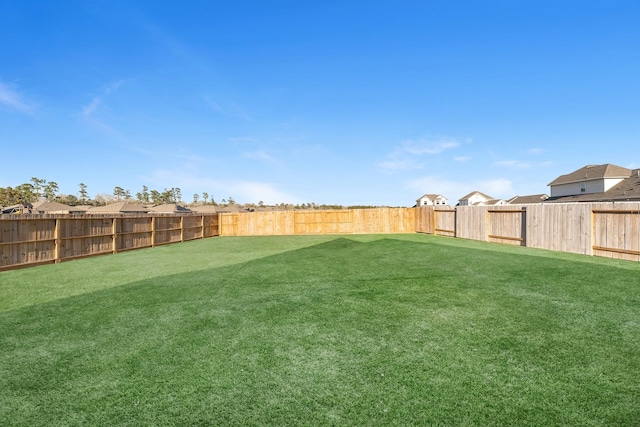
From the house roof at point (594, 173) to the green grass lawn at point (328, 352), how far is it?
29.3 m

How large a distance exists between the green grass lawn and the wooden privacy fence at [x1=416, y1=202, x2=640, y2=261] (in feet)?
11.1

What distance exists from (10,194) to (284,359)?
7363cm

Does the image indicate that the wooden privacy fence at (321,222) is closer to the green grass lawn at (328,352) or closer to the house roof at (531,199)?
the green grass lawn at (328,352)

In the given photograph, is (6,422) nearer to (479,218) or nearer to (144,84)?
(479,218)

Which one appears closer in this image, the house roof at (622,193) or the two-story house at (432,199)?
the house roof at (622,193)

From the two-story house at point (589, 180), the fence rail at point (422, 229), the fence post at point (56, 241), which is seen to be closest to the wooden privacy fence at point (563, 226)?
the fence rail at point (422, 229)

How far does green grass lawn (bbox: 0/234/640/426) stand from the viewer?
212 centimetres

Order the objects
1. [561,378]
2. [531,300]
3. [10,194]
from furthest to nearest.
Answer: [10,194]
[531,300]
[561,378]

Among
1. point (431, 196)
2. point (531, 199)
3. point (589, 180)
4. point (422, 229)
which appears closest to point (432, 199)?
point (431, 196)

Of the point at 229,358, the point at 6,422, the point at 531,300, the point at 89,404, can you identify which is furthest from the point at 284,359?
the point at 531,300

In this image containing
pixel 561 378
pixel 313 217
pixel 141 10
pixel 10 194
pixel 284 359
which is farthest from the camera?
pixel 10 194

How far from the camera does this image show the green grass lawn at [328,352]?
83.4 inches

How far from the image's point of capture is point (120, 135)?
24.4m

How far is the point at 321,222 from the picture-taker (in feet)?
69.1
